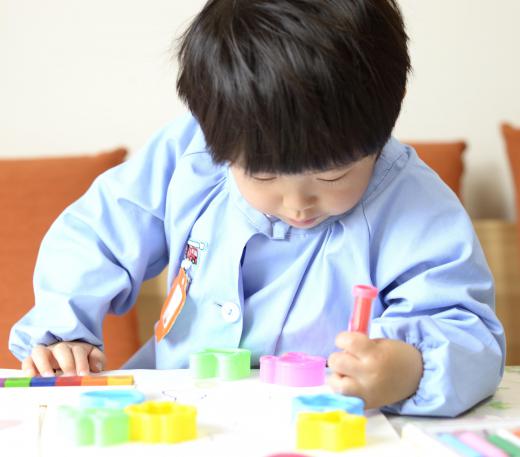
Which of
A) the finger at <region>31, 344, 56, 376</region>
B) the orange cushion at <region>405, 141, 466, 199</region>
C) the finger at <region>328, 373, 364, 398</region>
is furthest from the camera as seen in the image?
the orange cushion at <region>405, 141, 466, 199</region>

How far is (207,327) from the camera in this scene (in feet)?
2.79

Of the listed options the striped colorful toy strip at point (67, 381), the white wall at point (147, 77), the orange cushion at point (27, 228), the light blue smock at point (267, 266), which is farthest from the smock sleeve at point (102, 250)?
the white wall at point (147, 77)

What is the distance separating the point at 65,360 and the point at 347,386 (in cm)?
28

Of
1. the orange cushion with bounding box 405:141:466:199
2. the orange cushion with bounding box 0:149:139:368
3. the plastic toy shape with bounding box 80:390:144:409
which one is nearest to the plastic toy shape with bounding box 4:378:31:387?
the plastic toy shape with bounding box 80:390:144:409

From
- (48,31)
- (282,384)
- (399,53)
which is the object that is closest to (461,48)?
(48,31)

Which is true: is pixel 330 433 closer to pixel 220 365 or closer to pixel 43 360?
pixel 220 365

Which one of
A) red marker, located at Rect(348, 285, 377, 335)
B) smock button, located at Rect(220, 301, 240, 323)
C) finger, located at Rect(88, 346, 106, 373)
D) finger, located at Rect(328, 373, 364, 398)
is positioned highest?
red marker, located at Rect(348, 285, 377, 335)

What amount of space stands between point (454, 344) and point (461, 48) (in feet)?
3.23

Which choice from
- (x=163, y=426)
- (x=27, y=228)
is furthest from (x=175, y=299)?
(x=27, y=228)

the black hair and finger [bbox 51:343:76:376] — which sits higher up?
the black hair

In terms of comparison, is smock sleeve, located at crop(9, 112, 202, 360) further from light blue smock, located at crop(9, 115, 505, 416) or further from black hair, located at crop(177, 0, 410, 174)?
black hair, located at crop(177, 0, 410, 174)

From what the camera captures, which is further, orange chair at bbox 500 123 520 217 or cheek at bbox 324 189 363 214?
orange chair at bbox 500 123 520 217

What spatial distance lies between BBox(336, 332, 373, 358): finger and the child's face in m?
0.13

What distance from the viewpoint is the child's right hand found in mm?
780
